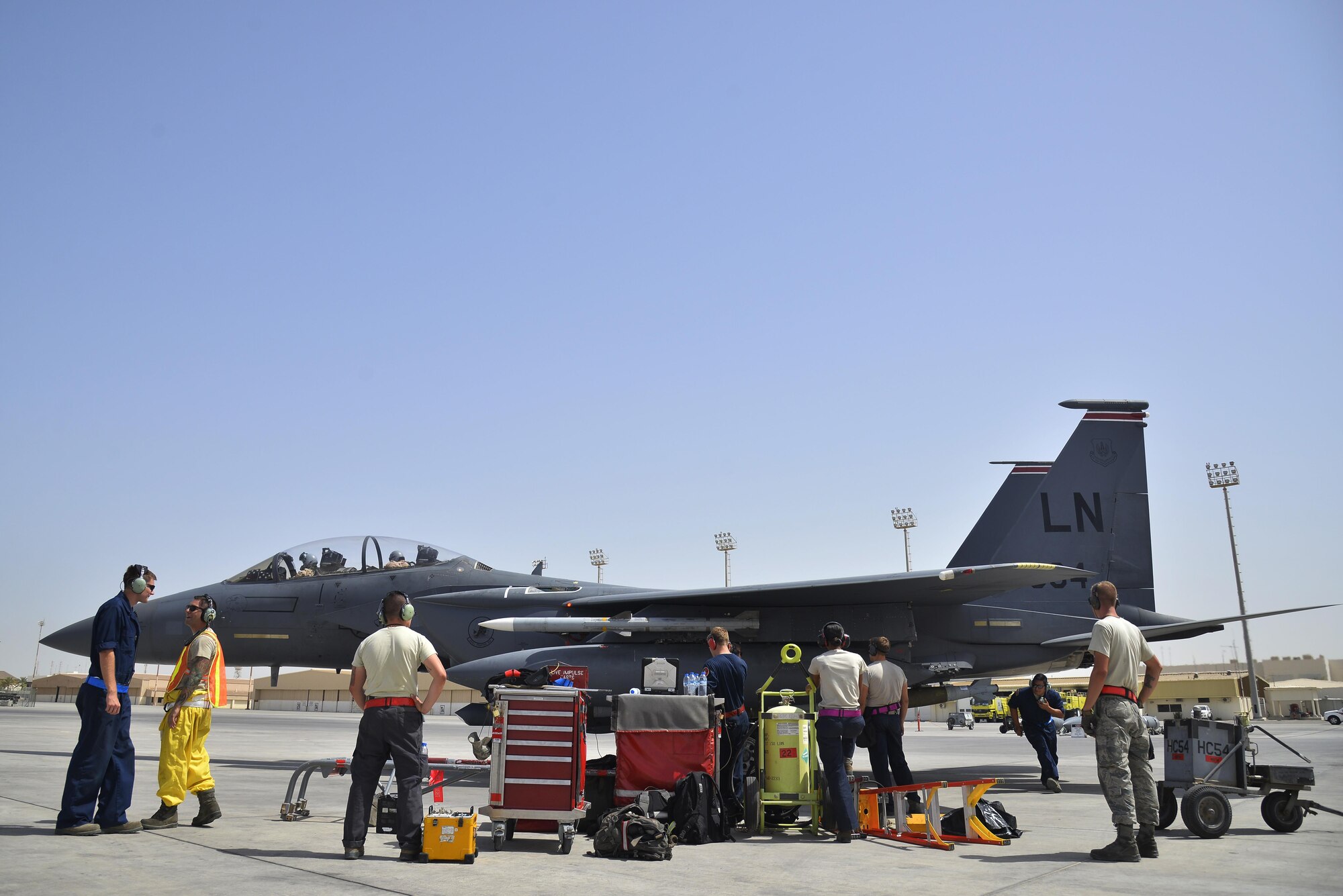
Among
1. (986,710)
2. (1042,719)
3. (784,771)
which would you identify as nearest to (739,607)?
(1042,719)

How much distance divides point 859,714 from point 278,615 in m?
9.76

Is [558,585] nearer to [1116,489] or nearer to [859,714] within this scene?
[859,714]

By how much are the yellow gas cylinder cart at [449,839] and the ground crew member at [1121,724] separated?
3.98 meters

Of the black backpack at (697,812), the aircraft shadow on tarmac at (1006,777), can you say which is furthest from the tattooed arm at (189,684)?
the aircraft shadow on tarmac at (1006,777)

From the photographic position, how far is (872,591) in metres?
11.9

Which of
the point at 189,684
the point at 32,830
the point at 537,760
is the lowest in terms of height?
the point at 32,830

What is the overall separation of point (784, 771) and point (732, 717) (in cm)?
58

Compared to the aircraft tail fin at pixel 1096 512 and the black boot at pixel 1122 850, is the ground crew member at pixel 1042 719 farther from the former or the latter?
the black boot at pixel 1122 850

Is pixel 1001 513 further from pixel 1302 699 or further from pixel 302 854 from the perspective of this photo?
pixel 1302 699

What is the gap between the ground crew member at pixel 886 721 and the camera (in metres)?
8.20

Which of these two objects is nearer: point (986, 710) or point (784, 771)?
point (784, 771)

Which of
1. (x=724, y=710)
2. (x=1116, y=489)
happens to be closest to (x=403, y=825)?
(x=724, y=710)

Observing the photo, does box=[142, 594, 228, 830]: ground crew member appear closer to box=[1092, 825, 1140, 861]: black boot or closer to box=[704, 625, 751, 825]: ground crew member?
box=[704, 625, 751, 825]: ground crew member

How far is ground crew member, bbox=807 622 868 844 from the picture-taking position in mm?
6832
